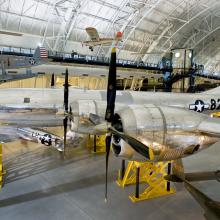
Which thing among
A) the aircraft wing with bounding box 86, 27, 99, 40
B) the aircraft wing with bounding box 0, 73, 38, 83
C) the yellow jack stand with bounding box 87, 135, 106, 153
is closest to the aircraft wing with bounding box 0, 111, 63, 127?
the yellow jack stand with bounding box 87, 135, 106, 153

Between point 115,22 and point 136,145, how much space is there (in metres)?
26.8

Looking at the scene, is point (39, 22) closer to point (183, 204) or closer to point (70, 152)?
point (70, 152)

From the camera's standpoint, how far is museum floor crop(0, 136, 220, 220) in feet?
25.7

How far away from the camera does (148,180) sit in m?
9.51

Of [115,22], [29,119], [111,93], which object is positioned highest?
[115,22]

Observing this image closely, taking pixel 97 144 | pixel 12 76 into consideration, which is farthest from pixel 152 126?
pixel 12 76

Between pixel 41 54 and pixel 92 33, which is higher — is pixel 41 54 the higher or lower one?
the lower one

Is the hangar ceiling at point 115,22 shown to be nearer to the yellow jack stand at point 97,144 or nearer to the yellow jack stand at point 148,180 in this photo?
the yellow jack stand at point 97,144

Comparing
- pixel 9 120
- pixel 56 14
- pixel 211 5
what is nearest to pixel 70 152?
pixel 9 120

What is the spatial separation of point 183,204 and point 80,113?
533cm

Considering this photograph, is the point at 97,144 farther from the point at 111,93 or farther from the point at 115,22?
the point at 115,22

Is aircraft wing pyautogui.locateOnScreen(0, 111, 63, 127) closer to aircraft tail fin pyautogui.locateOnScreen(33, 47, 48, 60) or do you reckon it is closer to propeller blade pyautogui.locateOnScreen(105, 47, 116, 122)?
propeller blade pyautogui.locateOnScreen(105, 47, 116, 122)

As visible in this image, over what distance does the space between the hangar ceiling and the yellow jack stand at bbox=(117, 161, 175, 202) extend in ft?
66.1

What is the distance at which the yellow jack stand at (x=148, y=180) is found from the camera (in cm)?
891
